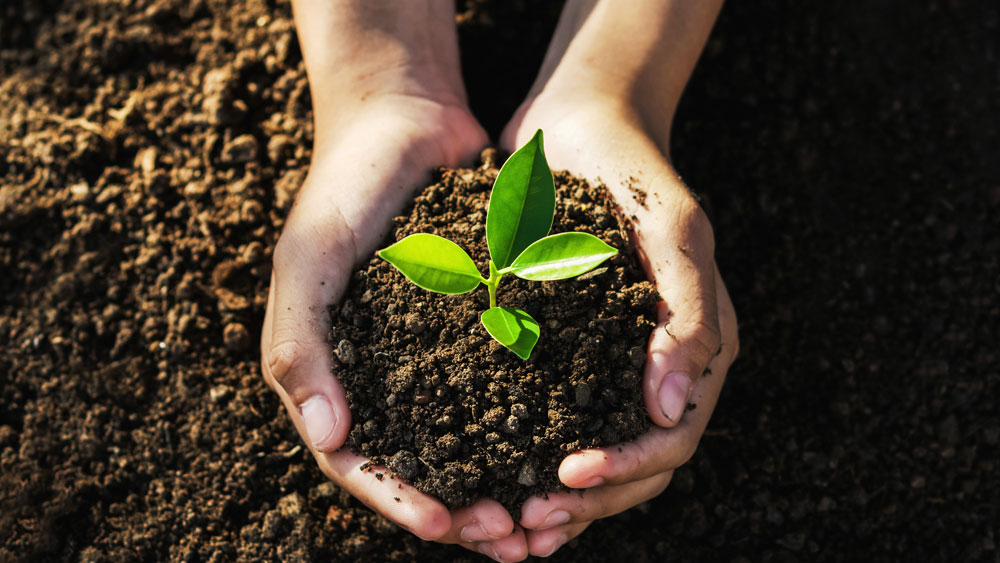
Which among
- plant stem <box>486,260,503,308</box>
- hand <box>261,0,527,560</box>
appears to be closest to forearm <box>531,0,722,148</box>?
hand <box>261,0,527,560</box>

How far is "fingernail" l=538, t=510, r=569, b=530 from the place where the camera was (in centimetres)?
142

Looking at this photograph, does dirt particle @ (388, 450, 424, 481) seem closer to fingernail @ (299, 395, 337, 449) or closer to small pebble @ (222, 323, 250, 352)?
fingernail @ (299, 395, 337, 449)

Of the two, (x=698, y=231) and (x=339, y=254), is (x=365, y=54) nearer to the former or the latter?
(x=339, y=254)

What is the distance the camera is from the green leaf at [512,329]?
128cm

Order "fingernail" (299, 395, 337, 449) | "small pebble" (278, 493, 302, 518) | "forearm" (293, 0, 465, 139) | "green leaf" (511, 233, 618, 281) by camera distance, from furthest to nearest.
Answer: "forearm" (293, 0, 465, 139), "small pebble" (278, 493, 302, 518), "fingernail" (299, 395, 337, 449), "green leaf" (511, 233, 618, 281)

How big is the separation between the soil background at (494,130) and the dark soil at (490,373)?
42 centimetres

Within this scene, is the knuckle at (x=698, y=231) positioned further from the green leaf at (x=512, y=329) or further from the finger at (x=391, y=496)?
the finger at (x=391, y=496)

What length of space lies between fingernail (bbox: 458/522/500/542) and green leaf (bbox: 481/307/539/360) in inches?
14.5

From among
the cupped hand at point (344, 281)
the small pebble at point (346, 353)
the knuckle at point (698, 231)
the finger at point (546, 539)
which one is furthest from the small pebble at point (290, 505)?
the knuckle at point (698, 231)

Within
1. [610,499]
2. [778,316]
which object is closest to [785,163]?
[778,316]

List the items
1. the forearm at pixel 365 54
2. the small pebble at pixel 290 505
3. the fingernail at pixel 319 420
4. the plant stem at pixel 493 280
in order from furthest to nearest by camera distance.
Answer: the forearm at pixel 365 54
the small pebble at pixel 290 505
the fingernail at pixel 319 420
the plant stem at pixel 493 280

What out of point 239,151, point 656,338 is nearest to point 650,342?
point 656,338

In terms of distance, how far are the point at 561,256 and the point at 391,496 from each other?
0.57 meters

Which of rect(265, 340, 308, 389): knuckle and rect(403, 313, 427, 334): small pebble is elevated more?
rect(403, 313, 427, 334): small pebble
